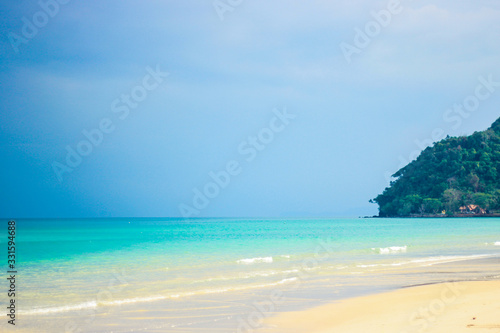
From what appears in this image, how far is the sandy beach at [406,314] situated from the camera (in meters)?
A: 7.80

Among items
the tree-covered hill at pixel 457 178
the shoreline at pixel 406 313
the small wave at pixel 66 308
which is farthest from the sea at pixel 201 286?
the tree-covered hill at pixel 457 178

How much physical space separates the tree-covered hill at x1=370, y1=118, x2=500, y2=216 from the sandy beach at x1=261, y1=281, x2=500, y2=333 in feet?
391

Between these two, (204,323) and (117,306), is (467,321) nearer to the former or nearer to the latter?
(204,323)

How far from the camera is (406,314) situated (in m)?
8.93

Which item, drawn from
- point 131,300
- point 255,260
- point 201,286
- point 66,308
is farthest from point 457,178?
point 66,308

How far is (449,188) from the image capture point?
417 ft

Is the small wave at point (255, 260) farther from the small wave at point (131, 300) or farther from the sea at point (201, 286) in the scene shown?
the small wave at point (131, 300)

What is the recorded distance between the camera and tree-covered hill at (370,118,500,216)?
12206 centimetres

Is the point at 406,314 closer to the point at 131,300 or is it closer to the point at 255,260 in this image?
the point at 131,300

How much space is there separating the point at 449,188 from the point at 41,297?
13052cm

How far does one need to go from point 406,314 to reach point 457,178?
130 metres

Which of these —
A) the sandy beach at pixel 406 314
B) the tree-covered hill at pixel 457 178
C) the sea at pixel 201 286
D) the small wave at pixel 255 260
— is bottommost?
the sandy beach at pixel 406 314

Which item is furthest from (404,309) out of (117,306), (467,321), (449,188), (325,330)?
(449,188)

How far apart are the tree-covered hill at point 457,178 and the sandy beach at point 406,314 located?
119 meters
